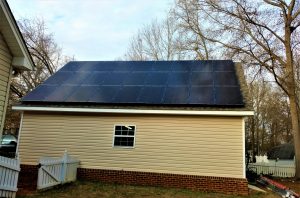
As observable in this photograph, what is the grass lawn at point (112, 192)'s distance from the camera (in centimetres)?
971

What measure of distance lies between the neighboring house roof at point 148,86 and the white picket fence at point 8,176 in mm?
5114

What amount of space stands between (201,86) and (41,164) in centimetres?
741

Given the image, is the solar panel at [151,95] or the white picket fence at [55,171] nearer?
the white picket fence at [55,171]

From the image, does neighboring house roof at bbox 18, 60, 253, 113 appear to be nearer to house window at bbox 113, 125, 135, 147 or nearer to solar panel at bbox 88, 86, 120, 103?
solar panel at bbox 88, 86, 120, 103

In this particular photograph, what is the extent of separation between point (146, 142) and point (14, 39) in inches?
247

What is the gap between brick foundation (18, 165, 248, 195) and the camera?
36.6ft

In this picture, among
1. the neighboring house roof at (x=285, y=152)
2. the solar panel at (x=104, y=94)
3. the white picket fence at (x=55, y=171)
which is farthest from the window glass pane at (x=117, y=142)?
the neighboring house roof at (x=285, y=152)

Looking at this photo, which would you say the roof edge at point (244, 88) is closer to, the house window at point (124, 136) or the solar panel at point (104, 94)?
the house window at point (124, 136)

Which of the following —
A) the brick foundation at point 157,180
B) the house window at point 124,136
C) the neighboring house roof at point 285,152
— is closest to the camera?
the brick foundation at point 157,180

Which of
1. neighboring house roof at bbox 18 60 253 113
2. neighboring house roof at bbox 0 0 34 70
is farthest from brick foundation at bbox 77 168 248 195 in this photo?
neighboring house roof at bbox 0 0 34 70

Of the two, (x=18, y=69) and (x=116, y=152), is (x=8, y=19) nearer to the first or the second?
(x=18, y=69)

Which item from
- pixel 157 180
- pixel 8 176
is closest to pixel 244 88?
pixel 157 180

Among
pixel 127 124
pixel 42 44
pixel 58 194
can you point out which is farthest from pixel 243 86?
pixel 42 44

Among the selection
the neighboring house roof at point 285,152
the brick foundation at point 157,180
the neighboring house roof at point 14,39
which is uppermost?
the neighboring house roof at point 14,39
